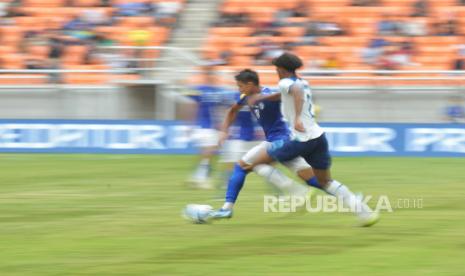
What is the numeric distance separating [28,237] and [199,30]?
17684 millimetres

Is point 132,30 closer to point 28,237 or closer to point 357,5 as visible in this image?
point 357,5

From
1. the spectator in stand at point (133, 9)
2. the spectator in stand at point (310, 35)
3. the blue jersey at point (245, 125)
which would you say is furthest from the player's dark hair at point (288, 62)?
the spectator in stand at point (133, 9)

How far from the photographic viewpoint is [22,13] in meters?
28.1

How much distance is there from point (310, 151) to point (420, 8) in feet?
54.5

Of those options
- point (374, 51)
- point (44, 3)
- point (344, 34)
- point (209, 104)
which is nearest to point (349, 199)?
point (209, 104)

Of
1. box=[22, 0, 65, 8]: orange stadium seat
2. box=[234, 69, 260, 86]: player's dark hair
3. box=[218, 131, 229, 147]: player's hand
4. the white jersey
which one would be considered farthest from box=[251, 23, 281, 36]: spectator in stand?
the white jersey

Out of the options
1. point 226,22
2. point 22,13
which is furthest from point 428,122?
point 22,13

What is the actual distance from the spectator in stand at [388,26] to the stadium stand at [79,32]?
561 cm

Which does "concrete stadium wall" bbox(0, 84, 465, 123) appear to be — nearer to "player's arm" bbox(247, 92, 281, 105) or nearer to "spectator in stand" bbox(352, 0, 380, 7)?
"spectator in stand" bbox(352, 0, 380, 7)

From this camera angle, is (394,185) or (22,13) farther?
(22,13)

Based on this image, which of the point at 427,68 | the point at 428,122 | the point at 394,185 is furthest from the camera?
the point at 427,68

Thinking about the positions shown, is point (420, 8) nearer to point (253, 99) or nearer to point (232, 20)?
point (232, 20)

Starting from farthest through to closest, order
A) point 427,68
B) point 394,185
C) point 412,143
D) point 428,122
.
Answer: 1. point 427,68
2. point 428,122
3. point 412,143
4. point 394,185

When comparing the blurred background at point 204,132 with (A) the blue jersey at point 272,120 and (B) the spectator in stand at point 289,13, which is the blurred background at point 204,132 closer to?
(B) the spectator in stand at point 289,13
